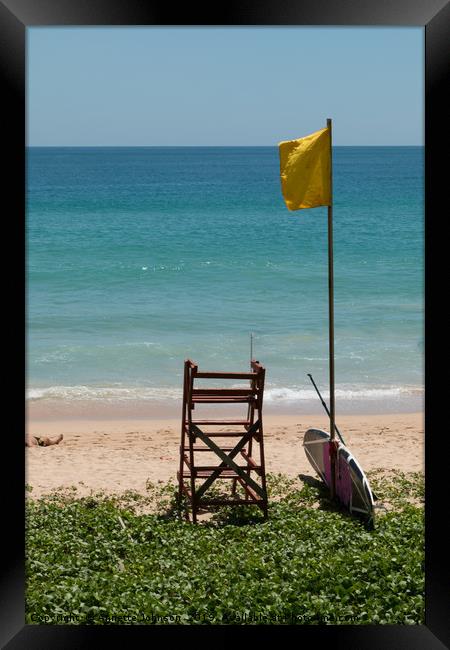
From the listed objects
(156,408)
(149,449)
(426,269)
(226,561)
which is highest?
(426,269)

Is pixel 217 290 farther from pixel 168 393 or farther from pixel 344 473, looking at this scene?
pixel 344 473

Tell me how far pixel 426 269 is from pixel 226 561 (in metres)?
3.33

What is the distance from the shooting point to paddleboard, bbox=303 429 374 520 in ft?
28.4

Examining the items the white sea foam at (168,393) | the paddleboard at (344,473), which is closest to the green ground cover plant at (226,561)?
the paddleboard at (344,473)

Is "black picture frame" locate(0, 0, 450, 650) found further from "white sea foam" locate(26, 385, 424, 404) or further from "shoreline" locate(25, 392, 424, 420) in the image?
"white sea foam" locate(26, 385, 424, 404)

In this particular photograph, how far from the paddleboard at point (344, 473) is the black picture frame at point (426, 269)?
142 inches

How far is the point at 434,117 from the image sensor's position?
489 centimetres

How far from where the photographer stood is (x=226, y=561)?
748 centimetres

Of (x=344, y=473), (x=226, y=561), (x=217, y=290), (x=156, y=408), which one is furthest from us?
(x=217, y=290)

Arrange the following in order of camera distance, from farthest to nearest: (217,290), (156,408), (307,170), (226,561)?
(217,290)
(156,408)
(307,170)
(226,561)

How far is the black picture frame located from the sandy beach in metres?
5.05

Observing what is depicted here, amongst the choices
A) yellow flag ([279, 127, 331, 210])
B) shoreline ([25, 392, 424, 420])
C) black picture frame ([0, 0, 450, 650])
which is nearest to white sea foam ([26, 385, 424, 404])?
shoreline ([25, 392, 424, 420])

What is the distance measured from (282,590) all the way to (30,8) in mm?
3822

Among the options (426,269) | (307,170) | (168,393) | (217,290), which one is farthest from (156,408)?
(217,290)
